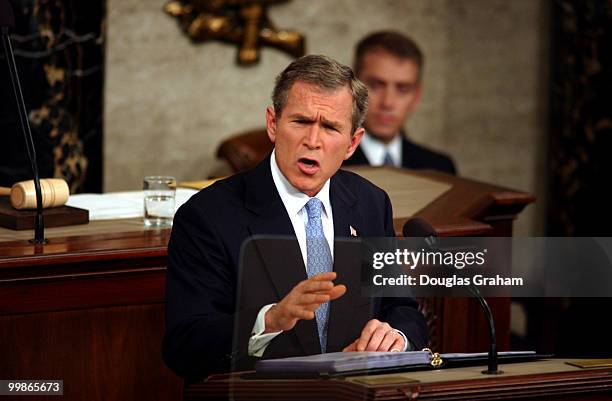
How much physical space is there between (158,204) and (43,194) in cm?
37

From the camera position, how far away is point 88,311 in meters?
3.63

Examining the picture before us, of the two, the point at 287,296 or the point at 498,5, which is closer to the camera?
the point at 287,296

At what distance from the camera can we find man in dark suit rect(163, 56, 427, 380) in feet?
9.46

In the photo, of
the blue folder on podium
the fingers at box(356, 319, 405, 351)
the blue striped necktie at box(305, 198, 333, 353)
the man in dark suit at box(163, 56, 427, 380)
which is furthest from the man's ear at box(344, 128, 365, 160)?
the blue folder on podium

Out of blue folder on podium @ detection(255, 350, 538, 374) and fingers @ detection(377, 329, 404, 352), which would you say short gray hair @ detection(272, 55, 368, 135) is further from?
blue folder on podium @ detection(255, 350, 538, 374)

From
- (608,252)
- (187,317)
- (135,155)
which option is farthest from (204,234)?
(135,155)

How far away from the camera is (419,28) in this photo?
26.7ft

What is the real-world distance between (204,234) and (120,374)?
0.78 m

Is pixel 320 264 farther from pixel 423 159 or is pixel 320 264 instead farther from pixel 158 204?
pixel 423 159

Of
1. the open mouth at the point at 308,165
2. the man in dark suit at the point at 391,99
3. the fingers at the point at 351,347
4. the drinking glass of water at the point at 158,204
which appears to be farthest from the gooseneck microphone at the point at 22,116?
the man in dark suit at the point at 391,99

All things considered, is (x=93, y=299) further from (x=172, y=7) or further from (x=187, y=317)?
(x=172, y=7)

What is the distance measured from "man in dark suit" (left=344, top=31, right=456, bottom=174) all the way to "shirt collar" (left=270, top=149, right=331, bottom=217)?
128 inches

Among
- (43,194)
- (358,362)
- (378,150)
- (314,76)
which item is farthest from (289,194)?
(378,150)

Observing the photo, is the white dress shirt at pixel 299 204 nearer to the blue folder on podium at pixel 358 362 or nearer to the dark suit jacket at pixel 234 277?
the dark suit jacket at pixel 234 277
